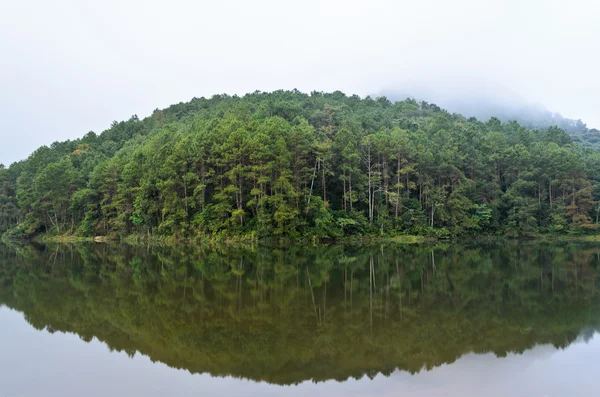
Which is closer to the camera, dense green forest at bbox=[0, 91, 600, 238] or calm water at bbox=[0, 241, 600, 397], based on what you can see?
calm water at bbox=[0, 241, 600, 397]

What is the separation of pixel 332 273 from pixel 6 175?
62.3 metres

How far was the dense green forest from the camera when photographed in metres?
40.2

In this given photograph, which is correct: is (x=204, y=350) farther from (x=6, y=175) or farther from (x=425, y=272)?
(x=6, y=175)

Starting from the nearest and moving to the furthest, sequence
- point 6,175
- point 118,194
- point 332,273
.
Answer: point 332,273 → point 118,194 → point 6,175

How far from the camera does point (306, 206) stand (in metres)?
40.1

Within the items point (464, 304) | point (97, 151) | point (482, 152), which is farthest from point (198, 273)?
point (97, 151)

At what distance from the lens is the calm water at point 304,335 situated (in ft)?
23.4

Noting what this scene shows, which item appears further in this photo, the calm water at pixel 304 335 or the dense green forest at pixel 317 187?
the dense green forest at pixel 317 187

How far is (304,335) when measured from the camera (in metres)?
9.24

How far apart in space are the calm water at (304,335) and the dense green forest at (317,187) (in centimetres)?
2259

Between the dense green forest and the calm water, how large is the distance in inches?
889

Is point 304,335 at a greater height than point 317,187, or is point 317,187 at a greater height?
point 317,187

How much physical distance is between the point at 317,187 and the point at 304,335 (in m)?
35.5

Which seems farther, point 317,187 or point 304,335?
point 317,187
